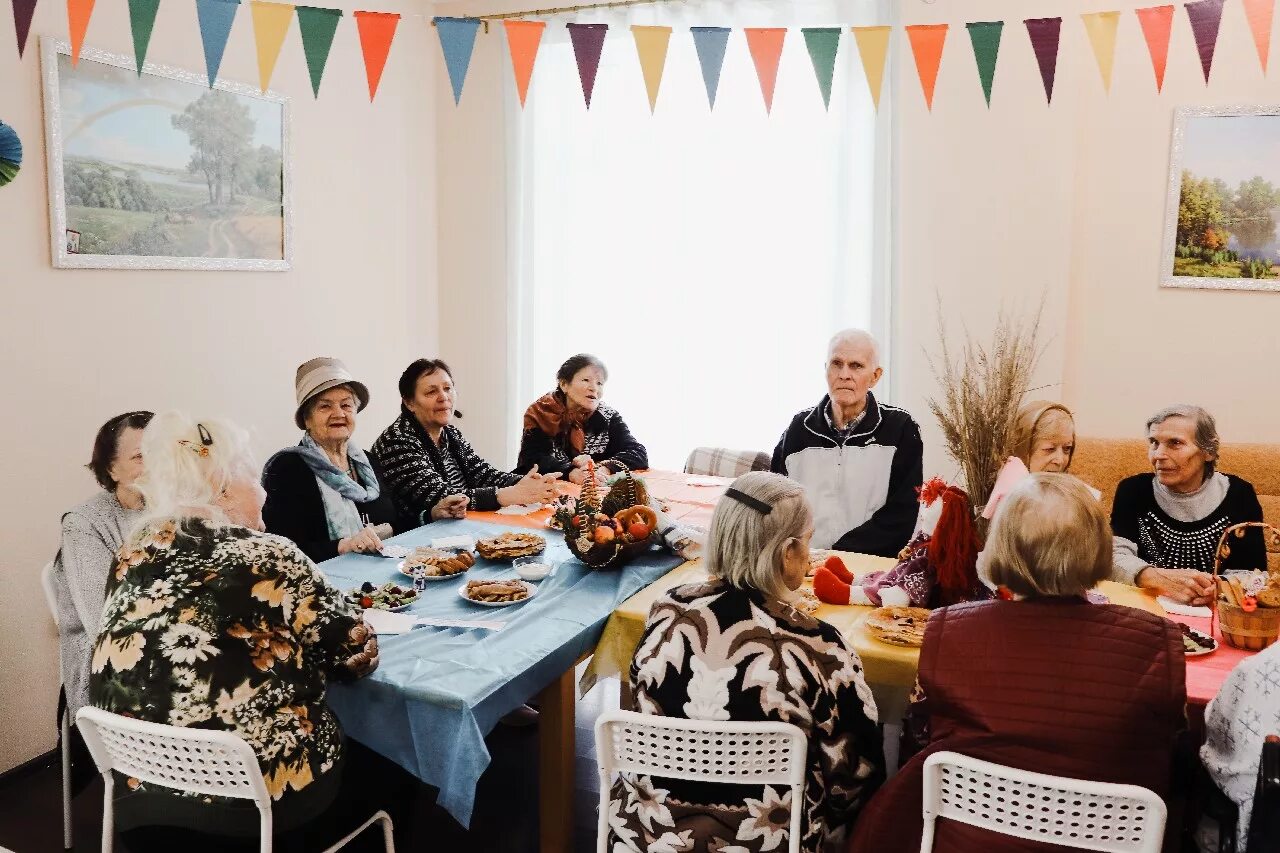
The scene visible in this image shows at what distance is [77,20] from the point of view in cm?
314

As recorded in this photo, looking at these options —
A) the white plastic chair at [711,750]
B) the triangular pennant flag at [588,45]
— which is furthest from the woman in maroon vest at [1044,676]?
the triangular pennant flag at [588,45]

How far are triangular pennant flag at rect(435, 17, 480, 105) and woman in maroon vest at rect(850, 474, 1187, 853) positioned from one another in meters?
2.41

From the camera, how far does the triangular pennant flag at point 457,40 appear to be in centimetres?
340

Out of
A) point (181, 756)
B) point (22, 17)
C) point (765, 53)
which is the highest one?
point (765, 53)

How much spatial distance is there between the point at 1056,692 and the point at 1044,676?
0.10 feet

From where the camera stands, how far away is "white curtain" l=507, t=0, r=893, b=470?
4.35m

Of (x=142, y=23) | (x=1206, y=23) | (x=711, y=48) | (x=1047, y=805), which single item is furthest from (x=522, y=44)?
(x=1047, y=805)

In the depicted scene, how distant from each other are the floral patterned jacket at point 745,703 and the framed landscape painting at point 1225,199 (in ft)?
9.31

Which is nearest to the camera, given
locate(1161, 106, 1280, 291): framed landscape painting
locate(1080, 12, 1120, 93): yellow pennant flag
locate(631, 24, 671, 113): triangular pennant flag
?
locate(1080, 12, 1120, 93): yellow pennant flag

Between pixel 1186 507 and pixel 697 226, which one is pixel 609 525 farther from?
pixel 697 226

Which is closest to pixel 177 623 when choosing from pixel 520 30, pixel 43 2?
pixel 43 2

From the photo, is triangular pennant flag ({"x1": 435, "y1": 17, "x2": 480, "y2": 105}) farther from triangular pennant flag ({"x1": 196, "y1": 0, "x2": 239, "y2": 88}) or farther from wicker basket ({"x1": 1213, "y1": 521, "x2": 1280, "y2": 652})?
wicker basket ({"x1": 1213, "y1": 521, "x2": 1280, "y2": 652})

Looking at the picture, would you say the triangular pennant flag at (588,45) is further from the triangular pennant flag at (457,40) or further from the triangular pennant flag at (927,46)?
the triangular pennant flag at (927,46)

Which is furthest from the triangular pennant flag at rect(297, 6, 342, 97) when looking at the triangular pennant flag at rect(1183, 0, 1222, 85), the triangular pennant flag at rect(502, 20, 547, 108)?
the triangular pennant flag at rect(1183, 0, 1222, 85)
